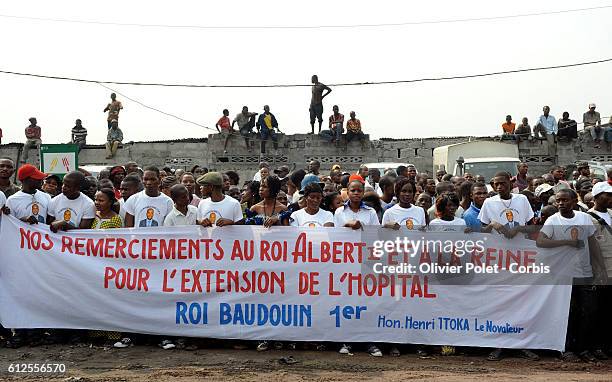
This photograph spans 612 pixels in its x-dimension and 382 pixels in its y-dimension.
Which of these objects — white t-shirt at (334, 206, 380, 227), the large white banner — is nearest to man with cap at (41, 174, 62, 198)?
the large white banner

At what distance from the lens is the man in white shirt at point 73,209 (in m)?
8.25

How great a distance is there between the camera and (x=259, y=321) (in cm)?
788

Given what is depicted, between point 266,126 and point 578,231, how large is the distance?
1808 cm

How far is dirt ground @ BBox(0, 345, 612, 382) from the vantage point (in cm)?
684

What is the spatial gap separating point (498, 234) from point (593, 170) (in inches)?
489

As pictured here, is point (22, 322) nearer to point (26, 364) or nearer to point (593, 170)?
point (26, 364)

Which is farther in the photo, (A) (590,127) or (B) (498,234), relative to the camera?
(A) (590,127)

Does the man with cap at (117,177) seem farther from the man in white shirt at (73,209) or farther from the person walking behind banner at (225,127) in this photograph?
the person walking behind banner at (225,127)

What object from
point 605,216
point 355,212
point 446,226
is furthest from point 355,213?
point 605,216

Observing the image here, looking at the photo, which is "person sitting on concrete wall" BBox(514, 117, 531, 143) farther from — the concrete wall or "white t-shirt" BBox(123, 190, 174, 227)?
"white t-shirt" BBox(123, 190, 174, 227)

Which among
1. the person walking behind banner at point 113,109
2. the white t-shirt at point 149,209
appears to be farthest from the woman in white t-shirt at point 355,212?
the person walking behind banner at point 113,109

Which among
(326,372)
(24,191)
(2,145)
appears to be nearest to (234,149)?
(2,145)

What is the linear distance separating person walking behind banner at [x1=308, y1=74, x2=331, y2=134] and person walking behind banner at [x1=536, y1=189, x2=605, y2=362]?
1689cm

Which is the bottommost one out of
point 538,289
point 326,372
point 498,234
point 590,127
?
point 326,372
